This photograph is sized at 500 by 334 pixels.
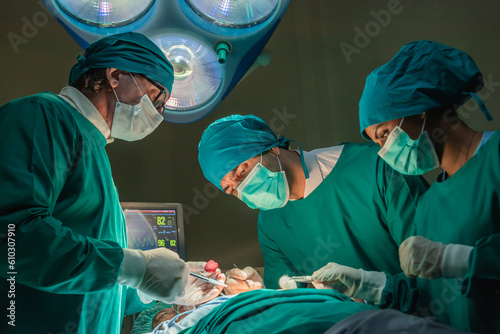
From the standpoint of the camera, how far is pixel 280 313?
1115 mm

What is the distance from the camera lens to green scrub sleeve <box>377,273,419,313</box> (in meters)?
1.33

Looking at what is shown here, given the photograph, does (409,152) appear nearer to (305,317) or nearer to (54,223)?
(305,317)

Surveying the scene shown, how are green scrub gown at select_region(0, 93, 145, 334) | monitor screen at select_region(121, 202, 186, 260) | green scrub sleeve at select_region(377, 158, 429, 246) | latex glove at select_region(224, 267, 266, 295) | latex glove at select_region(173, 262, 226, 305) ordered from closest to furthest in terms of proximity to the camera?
1. green scrub gown at select_region(0, 93, 145, 334)
2. green scrub sleeve at select_region(377, 158, 429, 246)
3. latex glove at select_region(173, 262, 226, 305)
4. latex glove at select_region(224, 267, 266, 295)
5. monitor screen at select_region(121, 202, 186, 260)

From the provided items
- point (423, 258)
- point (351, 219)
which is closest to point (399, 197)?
point (351, 219)

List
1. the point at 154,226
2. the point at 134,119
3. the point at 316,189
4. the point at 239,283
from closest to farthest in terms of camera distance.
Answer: the point at 134,119 < the point at 316,189 < the point at 239,283 < the point at 154,226

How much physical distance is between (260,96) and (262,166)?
4.10 feet

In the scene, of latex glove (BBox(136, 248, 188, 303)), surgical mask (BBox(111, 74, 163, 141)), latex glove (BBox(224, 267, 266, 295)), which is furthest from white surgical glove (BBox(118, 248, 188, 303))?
latex glove (BBox(224, 267, 266, 295))

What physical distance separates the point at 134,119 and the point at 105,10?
1.35 feet

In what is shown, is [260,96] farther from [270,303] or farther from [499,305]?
[499,305]

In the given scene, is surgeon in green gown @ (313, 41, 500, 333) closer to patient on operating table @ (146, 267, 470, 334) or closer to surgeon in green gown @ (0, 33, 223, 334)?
patient on operating table @ (146, 267, 470, 334)

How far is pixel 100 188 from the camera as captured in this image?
1.30 metres

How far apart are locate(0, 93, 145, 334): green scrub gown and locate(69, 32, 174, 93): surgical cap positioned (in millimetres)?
196

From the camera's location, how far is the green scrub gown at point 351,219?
1610mm

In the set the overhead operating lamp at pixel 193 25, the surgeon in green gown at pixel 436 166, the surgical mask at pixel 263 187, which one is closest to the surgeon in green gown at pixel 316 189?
the surgical mask at pixel 263 187
